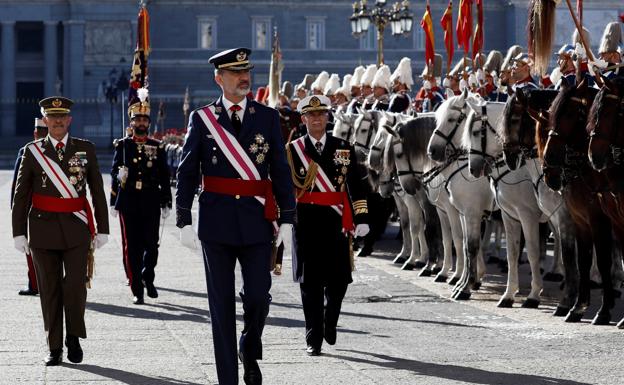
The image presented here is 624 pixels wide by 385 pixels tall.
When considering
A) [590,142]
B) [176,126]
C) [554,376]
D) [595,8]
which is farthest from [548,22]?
[595,8]

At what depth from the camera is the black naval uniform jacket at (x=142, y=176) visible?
13422 millimetres

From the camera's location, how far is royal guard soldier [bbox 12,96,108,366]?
959cm

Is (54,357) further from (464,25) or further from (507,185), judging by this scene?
(464,25)

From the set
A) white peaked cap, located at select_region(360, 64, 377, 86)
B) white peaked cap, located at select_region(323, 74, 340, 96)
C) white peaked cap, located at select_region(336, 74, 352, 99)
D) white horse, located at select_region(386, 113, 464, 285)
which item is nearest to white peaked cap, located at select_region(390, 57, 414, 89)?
white peaked cap, located at select_region(360, 64, 377, 86)

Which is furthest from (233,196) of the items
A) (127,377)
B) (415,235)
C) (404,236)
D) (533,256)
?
(404,236)

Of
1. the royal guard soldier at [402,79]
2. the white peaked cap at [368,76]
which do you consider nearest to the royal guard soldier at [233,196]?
the royal guard soldier at [402,79]

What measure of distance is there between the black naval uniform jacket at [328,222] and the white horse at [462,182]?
3570 millimetres

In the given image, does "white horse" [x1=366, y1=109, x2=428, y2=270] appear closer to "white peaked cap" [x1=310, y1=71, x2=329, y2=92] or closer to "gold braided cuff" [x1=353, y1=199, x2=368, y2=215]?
"gold braided cuff" [x1=353, y1=199, x2=368, y2=215]

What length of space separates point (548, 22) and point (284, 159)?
454 cm

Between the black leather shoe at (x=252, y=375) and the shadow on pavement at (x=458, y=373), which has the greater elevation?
the black leather shoe at (x=252, y=375)

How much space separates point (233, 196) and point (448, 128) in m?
6.04

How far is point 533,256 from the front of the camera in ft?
42.1

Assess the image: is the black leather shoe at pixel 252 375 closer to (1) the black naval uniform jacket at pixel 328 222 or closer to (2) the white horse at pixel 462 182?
(1) the black naval uniform jacket at pixel 328 222

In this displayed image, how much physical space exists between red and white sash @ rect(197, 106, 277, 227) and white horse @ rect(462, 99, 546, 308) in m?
5.06
